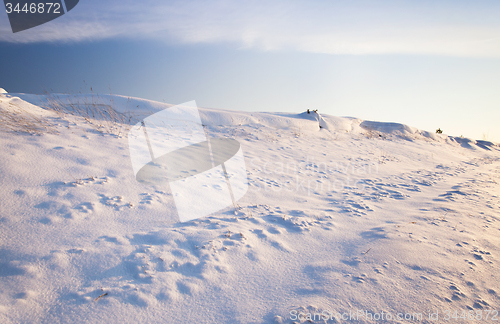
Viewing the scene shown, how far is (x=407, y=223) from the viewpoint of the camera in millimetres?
3203

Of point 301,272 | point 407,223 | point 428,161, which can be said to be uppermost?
point 301,272

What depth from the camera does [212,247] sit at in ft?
7.77

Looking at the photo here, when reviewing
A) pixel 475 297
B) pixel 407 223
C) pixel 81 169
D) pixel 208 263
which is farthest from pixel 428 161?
pixel 81 169

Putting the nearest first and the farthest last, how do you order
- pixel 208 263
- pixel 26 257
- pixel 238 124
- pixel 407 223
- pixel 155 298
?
pixel 155 298 → pixel 26 257 → pixel 208 263 → pixel 407 223 → pixel 238 124

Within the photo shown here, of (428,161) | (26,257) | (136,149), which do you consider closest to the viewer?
(26,257)

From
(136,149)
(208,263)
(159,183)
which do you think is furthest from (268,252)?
(136,149)

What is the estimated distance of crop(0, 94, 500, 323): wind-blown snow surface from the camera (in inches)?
66.7

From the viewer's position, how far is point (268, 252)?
2.45 m

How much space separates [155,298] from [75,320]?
50 centimetres

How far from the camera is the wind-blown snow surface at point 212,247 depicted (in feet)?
5.56

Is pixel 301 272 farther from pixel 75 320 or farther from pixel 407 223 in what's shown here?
pixel 407 223

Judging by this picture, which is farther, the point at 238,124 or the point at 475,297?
the point at 238,124

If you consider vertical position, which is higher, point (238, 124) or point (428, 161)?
point (238, 124)

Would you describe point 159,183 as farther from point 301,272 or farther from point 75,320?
point 301,272
